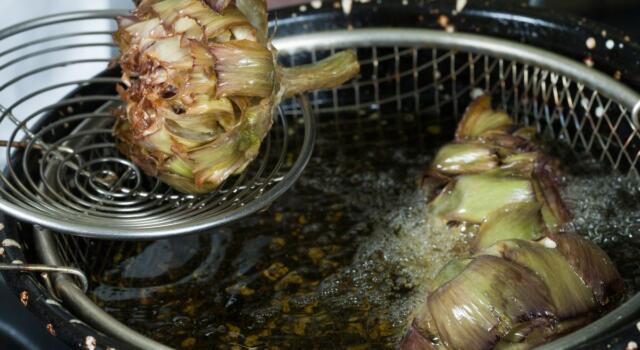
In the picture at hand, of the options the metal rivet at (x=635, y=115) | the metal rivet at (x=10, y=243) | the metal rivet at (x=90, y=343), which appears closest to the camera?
the metal rivet at (x=90, y=343)

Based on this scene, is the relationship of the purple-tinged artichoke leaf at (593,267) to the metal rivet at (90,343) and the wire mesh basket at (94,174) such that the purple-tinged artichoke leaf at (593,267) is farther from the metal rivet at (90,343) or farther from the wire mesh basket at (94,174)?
the metal rivet at (90,343)

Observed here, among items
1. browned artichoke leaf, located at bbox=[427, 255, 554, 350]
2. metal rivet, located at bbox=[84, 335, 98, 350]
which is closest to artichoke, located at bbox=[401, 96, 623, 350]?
browned artichoke leaf, located at bbox=[427, 255, 554, 350]

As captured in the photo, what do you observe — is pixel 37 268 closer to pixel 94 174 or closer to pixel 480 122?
pixel 94 174

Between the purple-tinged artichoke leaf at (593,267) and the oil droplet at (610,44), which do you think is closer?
the purple-tinged artichoke leaf at (593,267)

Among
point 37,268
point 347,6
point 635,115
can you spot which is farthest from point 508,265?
point 347,6

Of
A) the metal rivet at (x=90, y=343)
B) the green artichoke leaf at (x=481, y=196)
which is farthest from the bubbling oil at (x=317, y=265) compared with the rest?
the metal rivet at (x=90, y=343)

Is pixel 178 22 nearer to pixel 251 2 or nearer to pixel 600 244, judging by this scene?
pixel 251 2

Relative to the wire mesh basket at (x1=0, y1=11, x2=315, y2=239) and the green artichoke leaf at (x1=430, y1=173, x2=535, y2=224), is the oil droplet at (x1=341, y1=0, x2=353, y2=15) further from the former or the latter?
the green artichoke leaf at (x1=430, y1=173, x2=535, y2=224)
